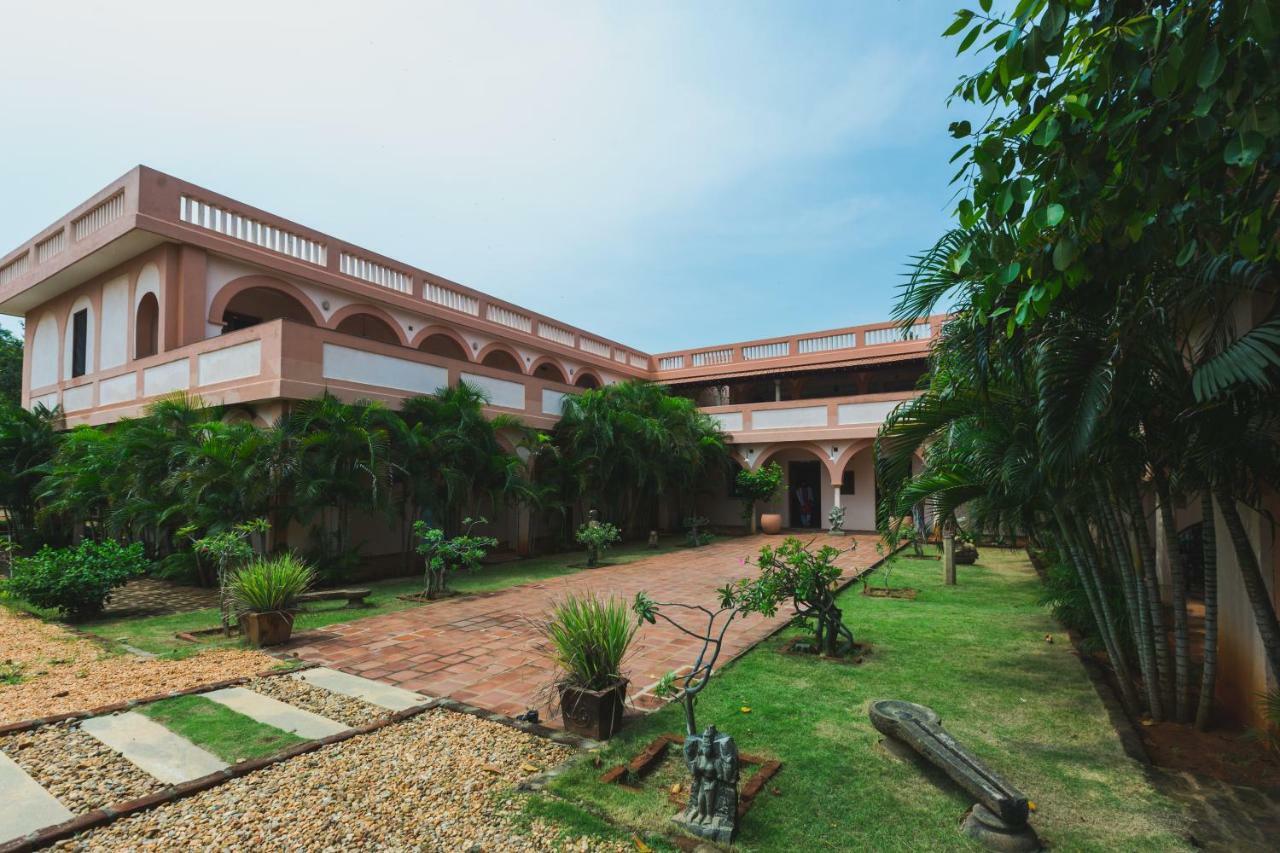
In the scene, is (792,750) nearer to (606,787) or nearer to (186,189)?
(606,787)

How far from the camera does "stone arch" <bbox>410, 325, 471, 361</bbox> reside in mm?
15523

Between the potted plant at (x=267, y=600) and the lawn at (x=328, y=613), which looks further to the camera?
the lawn at (x=328, y=613)

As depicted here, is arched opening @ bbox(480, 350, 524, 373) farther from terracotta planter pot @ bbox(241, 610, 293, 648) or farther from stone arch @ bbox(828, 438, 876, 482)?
terracotta planter pot @ bbox(241, 610, 293, 648)

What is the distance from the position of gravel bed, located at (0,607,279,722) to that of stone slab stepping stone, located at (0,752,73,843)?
3.73 feet

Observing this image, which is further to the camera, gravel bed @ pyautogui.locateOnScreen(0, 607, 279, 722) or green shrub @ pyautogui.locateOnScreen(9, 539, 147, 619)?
green shrub @ pyautogui.locateOnScreen(9, 539, 147, 619)

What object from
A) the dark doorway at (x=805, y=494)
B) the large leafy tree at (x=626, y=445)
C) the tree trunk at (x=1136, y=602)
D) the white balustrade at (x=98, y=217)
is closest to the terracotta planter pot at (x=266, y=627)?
the tree trunk at (x=1136, y=602)

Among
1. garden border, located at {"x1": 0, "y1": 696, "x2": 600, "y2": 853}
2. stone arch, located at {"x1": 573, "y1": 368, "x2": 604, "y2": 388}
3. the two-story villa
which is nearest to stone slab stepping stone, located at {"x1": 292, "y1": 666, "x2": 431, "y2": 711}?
garden border, located at {"x1": 0, "y1": 696, "x2": 600, "y2": 853}

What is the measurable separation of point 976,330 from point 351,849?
4.54 meters

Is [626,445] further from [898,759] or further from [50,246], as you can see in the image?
[50,246]

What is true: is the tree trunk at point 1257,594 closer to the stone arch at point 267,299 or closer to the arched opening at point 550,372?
the stone arch at point 267,299

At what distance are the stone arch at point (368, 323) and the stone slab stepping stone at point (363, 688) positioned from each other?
31.2 ft

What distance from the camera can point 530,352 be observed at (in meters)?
18.4

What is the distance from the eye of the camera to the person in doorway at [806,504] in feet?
71.9

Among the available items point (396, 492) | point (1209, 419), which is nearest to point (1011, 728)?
point (1209, 419)
